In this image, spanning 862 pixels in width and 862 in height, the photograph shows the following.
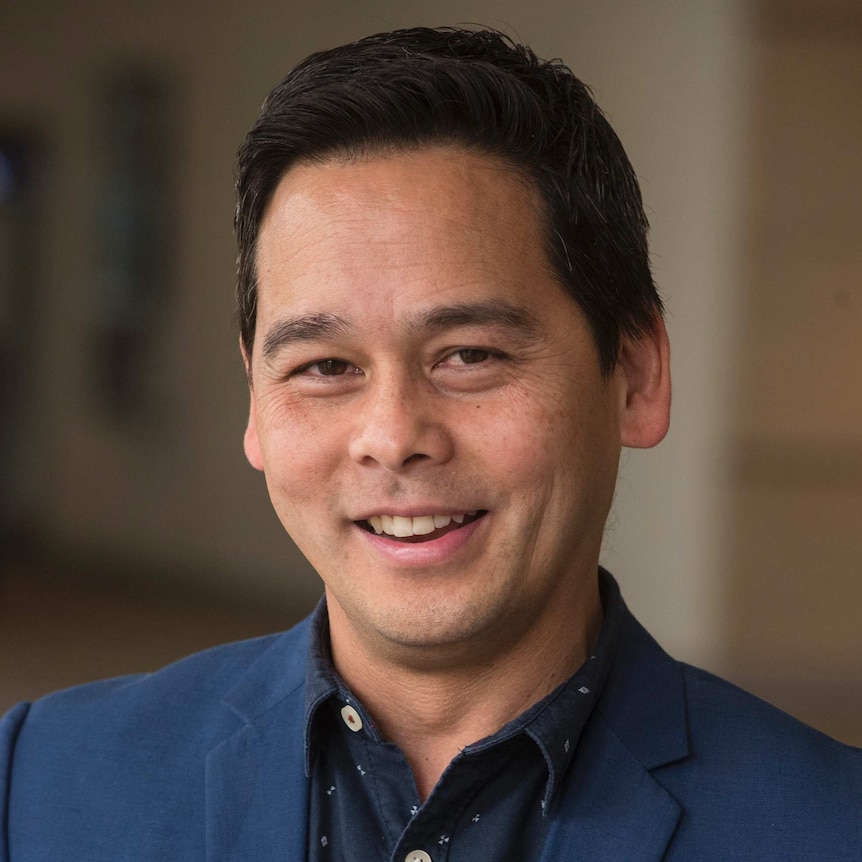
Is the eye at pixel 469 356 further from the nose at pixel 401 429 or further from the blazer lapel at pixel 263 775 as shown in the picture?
the blazer lapel at pixel 263 775

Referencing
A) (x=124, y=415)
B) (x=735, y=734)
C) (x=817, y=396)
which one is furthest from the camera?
(x=124, y=415)

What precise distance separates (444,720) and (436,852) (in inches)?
6.7

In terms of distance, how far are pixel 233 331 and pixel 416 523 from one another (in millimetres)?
5931

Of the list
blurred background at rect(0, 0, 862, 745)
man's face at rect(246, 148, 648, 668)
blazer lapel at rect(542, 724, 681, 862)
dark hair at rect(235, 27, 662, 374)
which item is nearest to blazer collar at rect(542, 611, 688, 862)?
blazer lapel at rect(542, 724, 681, 862)

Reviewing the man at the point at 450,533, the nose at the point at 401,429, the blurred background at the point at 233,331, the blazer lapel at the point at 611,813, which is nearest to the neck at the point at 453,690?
the man at the point at 450,533

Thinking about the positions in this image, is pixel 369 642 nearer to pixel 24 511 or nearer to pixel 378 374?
pixel 378 374

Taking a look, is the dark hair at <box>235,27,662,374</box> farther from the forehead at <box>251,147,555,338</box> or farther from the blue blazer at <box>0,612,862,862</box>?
the blue blazer at <box>0,612,862,862</box>

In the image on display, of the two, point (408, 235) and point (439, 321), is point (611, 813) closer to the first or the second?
point (439, 321)

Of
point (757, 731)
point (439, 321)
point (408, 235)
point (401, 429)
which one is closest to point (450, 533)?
point (401, 429)

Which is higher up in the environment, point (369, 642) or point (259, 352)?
point (259, 352)

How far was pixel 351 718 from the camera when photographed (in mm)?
1594

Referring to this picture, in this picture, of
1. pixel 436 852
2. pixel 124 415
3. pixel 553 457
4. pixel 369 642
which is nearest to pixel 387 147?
pixel 553 457

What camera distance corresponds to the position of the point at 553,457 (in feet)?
4.93

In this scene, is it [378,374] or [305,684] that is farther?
[305,684]
